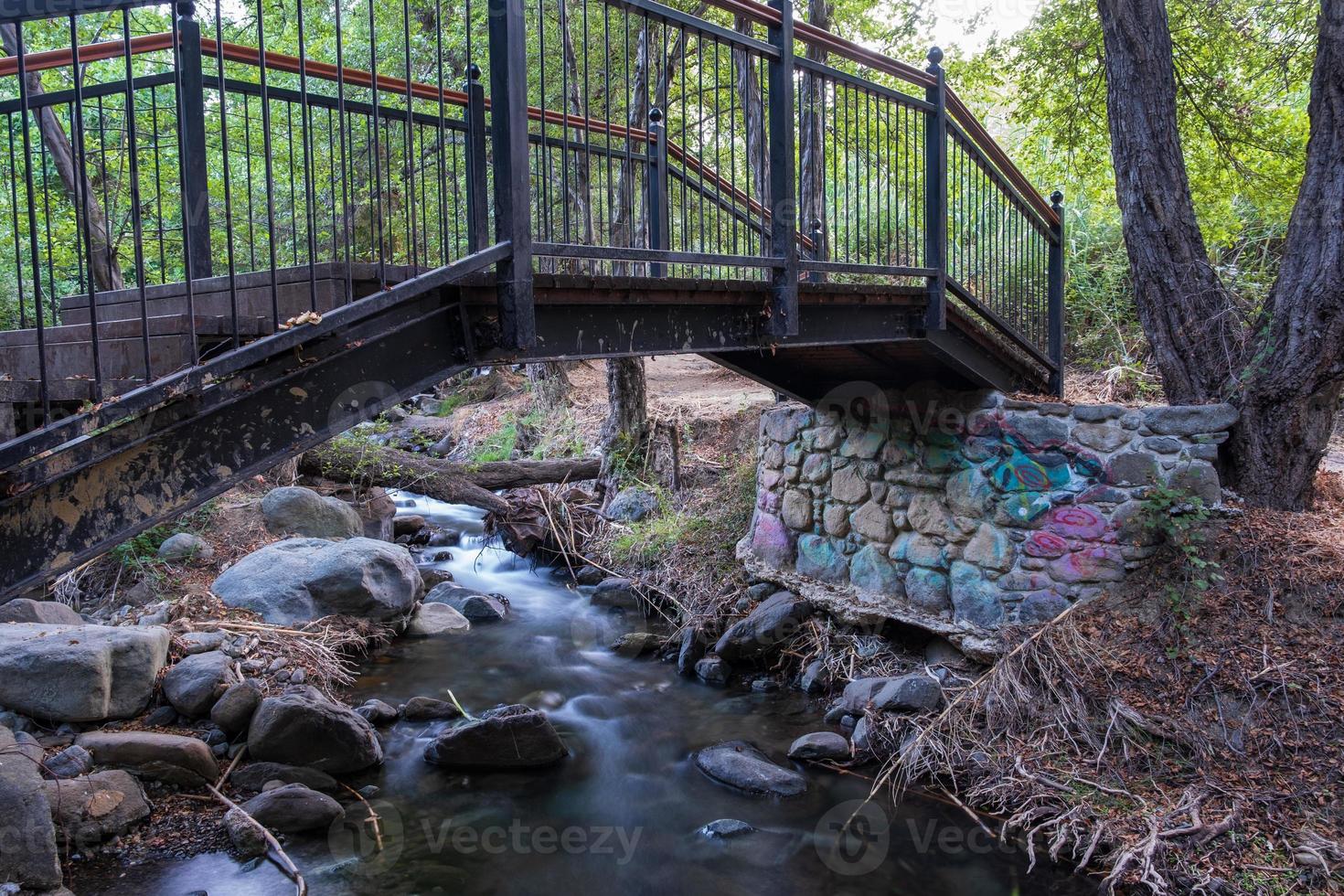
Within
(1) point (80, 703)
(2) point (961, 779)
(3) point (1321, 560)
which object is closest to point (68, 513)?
(1) point (80, 703)

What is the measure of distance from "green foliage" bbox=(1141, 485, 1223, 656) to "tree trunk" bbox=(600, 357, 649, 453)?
591 cm

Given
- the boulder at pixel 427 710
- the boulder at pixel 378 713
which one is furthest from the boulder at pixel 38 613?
the boulder at pixel 427 710

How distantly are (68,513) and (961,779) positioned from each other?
4895 millimetres

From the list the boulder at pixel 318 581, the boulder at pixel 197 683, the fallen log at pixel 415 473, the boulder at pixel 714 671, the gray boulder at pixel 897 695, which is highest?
the fallen log at pixel 415 473

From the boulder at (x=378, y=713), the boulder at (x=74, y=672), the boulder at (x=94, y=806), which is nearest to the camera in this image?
the boulder at (x=94, y=806)

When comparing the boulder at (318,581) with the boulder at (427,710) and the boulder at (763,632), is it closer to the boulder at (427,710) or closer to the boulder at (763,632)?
the boulder at (427,710)

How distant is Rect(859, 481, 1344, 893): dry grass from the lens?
4602 millimetres

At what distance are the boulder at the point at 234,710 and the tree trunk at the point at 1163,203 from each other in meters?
6.53

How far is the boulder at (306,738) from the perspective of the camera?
18.4 ft

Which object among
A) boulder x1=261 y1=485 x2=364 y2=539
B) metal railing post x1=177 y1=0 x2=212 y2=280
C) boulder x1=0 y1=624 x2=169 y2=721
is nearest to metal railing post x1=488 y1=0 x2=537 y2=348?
metal railing post x1=177 y1=0 x2=212 y2=280

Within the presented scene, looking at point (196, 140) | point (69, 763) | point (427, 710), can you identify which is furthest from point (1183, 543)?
point (69, 763)

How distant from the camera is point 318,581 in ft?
25.2

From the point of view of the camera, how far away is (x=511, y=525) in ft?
34.7

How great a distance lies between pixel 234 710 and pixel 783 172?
4.58 meters
